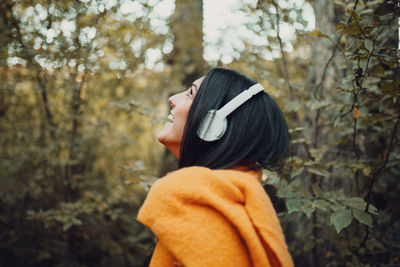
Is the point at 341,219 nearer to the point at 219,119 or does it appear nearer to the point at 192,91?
the point at 219,119

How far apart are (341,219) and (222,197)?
0.74 metres

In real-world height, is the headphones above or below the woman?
above

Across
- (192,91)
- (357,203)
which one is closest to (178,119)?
(192,91)

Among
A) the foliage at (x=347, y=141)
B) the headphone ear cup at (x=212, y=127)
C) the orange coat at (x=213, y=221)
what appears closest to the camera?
the orange coat at (x=213, y=221)

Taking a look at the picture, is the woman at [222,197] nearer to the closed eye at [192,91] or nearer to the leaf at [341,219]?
the closed eye at [192,91]

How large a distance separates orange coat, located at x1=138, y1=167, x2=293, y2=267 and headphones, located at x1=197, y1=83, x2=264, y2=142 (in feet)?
0.70

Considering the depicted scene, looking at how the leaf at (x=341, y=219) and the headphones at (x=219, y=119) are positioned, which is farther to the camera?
the leaf at (x=341, y=219)

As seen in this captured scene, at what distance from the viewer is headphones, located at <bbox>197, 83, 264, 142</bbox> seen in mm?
1143

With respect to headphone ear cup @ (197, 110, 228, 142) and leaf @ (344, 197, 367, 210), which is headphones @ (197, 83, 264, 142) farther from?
leaf @ (344, 197, 367, 210)

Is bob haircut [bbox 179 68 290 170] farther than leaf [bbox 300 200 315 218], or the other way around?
leaf [bbox 300 200 315 218]

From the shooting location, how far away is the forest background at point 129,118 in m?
1.73

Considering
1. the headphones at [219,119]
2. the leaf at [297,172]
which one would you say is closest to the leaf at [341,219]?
the leaf at [297,172]

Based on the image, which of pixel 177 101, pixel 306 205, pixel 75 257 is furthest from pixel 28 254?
pixel 306 205

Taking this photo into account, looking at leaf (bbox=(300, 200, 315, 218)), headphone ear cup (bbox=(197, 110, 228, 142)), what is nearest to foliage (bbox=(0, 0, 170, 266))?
headphone ear cup (bbox=(197, 110, 228, 142))
